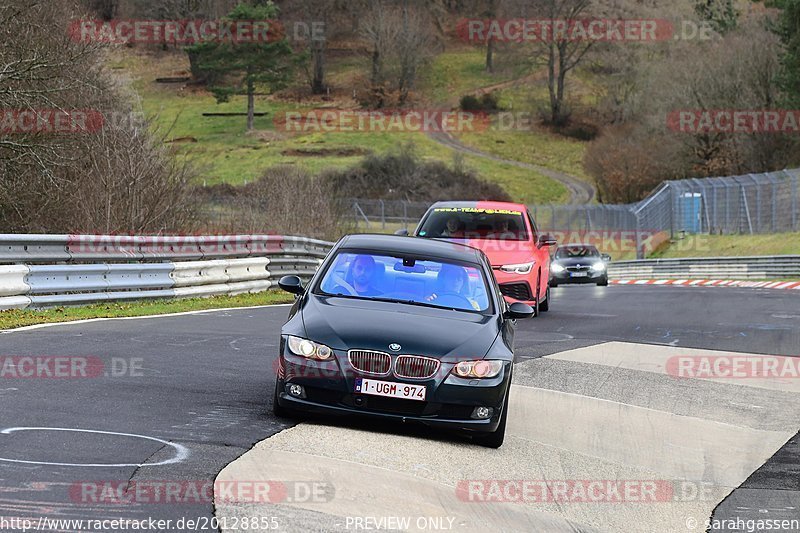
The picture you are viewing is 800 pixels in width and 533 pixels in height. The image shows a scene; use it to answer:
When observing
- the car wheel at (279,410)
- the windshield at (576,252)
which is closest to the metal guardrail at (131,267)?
the car wheel at (279,410)

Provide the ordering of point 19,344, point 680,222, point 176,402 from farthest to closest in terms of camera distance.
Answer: point 680,222 < point 19,344 < point 176,402

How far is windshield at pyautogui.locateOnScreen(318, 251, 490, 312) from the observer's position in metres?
9.78

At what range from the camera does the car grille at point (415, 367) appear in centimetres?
852

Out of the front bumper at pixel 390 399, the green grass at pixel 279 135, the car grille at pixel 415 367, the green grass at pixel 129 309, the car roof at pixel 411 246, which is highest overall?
the car roof at pixel 411 246

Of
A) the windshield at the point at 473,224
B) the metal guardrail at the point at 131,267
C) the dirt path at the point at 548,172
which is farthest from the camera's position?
the dirt path at the point at 548,172

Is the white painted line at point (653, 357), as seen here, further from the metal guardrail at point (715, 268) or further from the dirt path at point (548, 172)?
the dirt path at point (548, 172)

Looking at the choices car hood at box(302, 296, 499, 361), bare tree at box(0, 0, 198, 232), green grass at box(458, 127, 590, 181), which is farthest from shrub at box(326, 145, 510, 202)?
car hood at box(302, 296, 499, 361)

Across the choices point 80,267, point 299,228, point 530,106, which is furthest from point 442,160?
point 80,267

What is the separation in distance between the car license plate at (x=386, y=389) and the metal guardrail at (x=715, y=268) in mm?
32030

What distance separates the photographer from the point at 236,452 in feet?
25.2

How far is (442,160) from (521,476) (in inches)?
3399

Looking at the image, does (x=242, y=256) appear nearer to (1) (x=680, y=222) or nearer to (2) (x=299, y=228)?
(2) (x=299, y=228)

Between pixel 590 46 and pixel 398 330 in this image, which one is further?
pixel 590 46

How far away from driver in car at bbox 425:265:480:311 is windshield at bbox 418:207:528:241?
9179 millimetres
